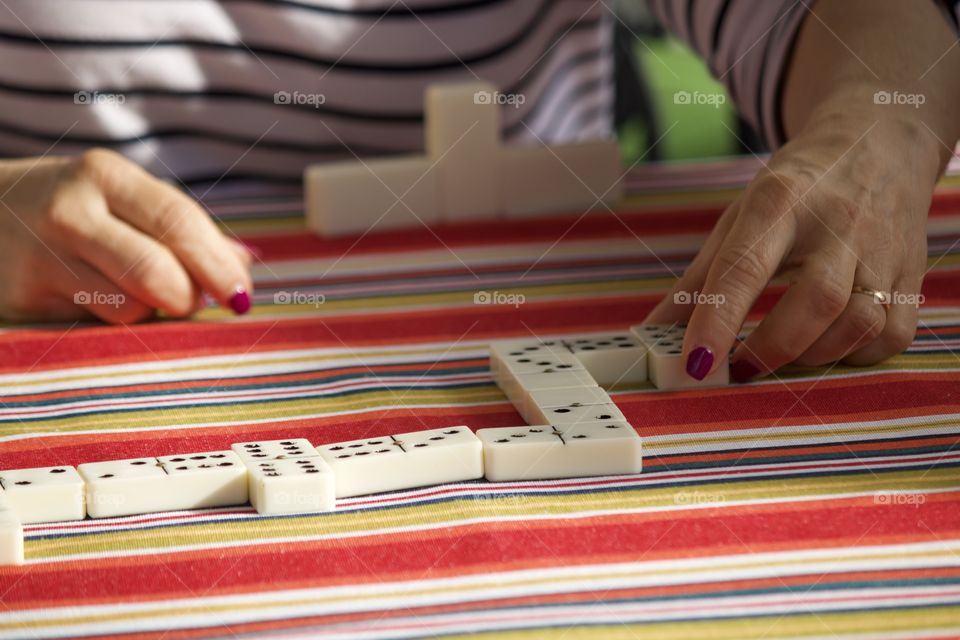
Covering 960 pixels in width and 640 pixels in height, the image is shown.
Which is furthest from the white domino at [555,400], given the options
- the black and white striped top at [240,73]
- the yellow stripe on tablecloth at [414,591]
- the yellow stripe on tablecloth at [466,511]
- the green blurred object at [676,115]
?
the green blurred object at [676,115]

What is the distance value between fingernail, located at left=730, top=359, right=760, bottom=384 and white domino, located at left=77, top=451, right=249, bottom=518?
427mm

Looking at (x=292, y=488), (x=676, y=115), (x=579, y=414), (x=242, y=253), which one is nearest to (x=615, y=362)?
(x=579, y=414)

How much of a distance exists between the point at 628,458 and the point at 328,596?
0.85 ft

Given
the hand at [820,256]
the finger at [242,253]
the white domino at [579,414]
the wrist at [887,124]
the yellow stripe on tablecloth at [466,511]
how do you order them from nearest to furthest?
A: the yellow stripe on tablecloth at [466,511] → the white domino at [579,414] → the hand at [820,256] → the wrist at [887,124] → the finger at [242,253]

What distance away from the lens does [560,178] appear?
5.07 feet

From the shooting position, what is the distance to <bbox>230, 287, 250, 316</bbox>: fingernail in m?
1.21

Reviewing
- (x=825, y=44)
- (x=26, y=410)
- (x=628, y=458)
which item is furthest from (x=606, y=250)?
(x=26, y=410)

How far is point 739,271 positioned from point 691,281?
0.29ft

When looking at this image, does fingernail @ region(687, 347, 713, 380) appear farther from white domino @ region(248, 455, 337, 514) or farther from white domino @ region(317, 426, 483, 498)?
white domino @ region(248, 455, 337, 514)

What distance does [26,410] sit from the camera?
1017 mm

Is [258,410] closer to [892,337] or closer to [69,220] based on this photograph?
[69,220]

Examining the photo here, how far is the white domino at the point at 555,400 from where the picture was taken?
956 millimetres

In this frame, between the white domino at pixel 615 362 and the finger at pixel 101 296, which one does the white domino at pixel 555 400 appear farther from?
the finger at pixel 101 296

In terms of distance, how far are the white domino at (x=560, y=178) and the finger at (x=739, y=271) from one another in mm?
501
